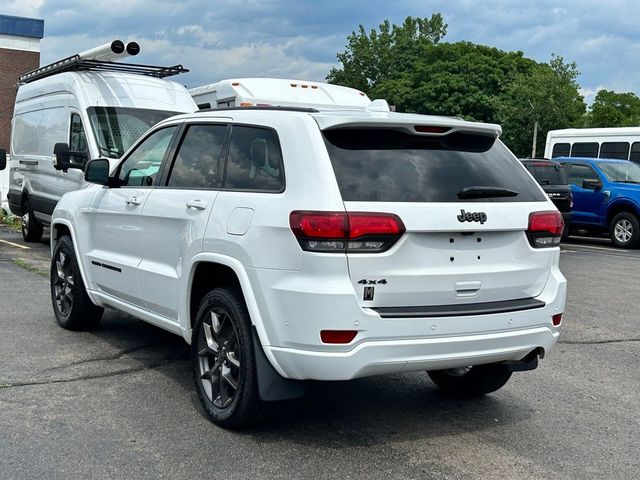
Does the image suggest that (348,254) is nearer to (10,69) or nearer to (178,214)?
(178,214)

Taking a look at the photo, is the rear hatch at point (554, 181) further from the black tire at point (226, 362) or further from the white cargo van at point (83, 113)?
the black tire at point (226, 362)

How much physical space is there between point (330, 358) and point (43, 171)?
33.8 ft

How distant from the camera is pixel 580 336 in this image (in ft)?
24.8

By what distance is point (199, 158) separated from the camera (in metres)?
5.26

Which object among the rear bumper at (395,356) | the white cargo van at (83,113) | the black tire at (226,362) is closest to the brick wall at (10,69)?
the white cargo van at (83,113)

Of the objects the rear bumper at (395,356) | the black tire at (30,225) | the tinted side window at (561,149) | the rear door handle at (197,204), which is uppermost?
the tinted side window at (561,149)

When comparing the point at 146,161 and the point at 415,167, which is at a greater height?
the point at 415,167

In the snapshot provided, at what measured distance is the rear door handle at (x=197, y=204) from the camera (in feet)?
15.9

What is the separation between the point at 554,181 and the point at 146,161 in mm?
12460

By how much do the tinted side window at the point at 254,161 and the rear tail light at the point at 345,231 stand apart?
0.37m

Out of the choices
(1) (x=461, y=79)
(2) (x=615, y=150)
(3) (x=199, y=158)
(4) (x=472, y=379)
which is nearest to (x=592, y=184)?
(2) (x=615, y=150)

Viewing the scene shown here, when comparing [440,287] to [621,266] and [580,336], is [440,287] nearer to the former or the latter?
[580,336]

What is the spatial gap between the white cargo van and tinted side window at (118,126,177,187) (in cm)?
437

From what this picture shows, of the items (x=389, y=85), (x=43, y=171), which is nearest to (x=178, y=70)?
(x=43, y=171)
